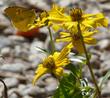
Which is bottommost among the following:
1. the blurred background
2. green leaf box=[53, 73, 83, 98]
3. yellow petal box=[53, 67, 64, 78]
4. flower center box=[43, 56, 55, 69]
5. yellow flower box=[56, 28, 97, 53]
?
the blurred background

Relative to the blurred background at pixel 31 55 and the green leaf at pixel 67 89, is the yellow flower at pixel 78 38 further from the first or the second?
the blurred background at pixel 31 55

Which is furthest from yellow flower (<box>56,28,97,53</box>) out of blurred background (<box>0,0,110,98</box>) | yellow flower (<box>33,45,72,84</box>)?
blurred background (<box>0,0,110,98</box>)

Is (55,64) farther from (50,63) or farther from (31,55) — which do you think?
(31,55)

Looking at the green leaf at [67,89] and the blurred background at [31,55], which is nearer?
the green leaf at [67,89]

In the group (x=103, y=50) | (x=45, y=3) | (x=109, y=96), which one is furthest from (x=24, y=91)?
(x=45, y=3)

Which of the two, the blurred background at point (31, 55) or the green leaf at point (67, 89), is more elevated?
the green leaf at point (67, 89)

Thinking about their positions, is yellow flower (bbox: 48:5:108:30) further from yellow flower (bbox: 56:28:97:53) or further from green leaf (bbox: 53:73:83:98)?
green leaf (bbox: 53:73:83:98)

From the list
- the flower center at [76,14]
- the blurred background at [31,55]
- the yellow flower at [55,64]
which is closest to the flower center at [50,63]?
the yellow flower at [55,64]
